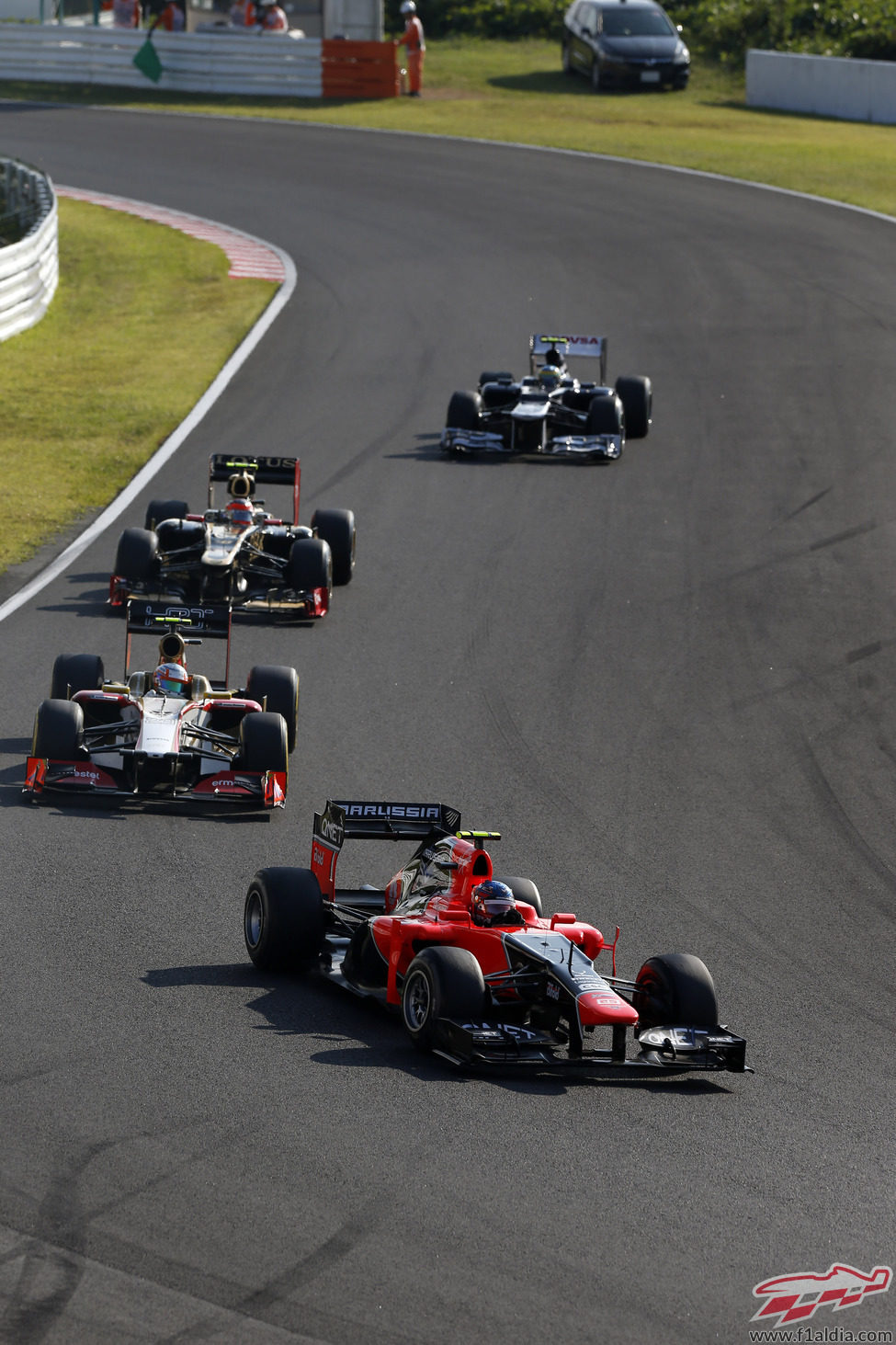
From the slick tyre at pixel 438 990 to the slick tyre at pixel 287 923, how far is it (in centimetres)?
118

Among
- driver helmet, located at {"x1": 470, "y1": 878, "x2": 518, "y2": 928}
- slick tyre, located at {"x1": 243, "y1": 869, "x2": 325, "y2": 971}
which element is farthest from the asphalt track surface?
driver helmet, located at {"x1": 470, "y1": 878, "x2": 518, "y2": 928}

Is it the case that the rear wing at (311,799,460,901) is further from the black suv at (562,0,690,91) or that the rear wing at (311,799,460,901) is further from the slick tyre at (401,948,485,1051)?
the black suv at (562,0,690,91)

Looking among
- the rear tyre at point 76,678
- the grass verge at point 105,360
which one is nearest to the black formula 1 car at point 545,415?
the grass verge at point 105,360

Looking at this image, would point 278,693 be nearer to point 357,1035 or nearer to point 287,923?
point 287,923

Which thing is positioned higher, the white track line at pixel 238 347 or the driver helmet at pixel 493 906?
the white track line at pixel 238 347

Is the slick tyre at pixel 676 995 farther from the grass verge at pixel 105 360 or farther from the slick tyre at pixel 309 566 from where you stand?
the grass verge at pixel 105 360

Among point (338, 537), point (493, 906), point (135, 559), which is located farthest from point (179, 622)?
point (493, 906)

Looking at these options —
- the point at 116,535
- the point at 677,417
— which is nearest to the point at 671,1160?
the point at 116,535

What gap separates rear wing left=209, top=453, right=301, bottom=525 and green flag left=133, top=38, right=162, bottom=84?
1399 inches

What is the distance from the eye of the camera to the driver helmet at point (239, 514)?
20500 mm

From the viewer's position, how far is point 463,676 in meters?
17.9

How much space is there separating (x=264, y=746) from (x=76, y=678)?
1.90 m

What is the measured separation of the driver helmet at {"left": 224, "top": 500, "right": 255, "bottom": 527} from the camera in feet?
67.3

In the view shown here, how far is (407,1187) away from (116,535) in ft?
49.8
